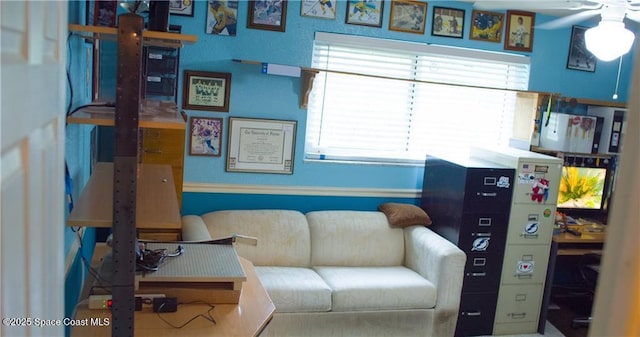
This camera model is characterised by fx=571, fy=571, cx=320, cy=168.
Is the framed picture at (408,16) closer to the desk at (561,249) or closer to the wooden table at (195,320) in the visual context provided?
the desk at (561,249)

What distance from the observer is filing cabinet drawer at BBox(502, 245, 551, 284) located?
394 cm

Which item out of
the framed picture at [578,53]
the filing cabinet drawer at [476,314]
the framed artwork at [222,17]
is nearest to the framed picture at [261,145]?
the framed artwork at [222,17]

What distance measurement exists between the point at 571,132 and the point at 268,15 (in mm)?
2366

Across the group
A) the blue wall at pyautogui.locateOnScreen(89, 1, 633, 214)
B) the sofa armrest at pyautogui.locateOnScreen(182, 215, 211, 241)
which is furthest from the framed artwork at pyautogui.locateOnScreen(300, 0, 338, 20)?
the sofa armrest at pyautogui.locateOnScreen(182, 215, 211, 241)

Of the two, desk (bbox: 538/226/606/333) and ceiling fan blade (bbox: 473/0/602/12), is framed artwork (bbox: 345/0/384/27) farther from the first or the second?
desk (bbox: 538/226/606/333)

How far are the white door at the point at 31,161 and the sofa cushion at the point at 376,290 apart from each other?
8.69 ft

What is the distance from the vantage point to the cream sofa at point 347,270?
3.42 m

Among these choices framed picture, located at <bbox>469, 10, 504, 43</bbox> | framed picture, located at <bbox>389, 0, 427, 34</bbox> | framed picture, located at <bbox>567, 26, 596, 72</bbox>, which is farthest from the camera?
framed picture, located at <bbox>567, 26, 596, 72</bbox>

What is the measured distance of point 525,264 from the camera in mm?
3971

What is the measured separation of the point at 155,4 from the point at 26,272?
1.31 m

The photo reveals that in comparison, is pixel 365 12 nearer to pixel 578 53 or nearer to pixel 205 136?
pixel 205 136

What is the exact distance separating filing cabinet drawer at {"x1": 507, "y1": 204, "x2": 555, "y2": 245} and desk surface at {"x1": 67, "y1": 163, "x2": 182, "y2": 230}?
258 cm

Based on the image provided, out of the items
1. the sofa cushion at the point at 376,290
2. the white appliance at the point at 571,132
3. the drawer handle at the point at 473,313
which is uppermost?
the white appliance at the point at 571,132

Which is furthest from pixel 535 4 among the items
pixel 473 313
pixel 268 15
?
pixel 473 313
